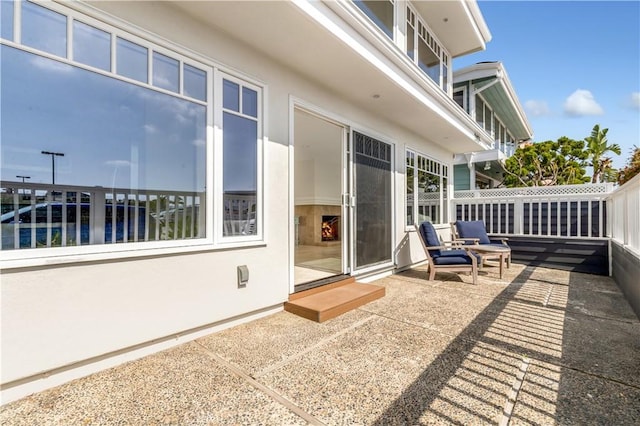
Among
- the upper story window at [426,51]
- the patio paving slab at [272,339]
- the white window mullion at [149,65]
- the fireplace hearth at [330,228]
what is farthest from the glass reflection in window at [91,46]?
the fireplace hearth at [330,228]

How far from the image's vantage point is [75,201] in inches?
89.6

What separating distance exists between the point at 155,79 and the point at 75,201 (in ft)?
4.02

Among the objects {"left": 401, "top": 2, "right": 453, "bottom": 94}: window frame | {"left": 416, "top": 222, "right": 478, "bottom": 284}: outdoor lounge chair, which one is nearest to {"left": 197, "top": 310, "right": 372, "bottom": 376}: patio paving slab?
{"left": 416, "top": 222, "right": 478, "bottom": 284}: outdoor lounge chair

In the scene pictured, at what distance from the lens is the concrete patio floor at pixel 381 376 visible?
1735mm

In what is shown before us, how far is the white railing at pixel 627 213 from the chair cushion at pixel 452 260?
204cm

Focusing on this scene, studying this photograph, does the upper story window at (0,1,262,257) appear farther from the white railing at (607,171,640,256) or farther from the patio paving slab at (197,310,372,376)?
the white railing at (607,171,640,256)

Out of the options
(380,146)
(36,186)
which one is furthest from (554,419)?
(380,146)

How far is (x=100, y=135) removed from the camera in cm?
242

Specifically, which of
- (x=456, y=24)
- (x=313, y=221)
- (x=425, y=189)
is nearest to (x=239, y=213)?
(x=425, y=189)

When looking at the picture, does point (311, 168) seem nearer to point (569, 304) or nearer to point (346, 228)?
point (346, 228)

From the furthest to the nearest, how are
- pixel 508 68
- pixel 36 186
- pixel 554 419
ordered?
pixel 508 68, pixel 36 186, pixel 554 419

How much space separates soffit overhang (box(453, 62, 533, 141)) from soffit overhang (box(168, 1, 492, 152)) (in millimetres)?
5894


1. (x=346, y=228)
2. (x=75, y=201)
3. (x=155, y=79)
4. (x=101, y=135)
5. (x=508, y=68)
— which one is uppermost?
(x=508, y=68)

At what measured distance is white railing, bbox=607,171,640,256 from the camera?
3.72 m
